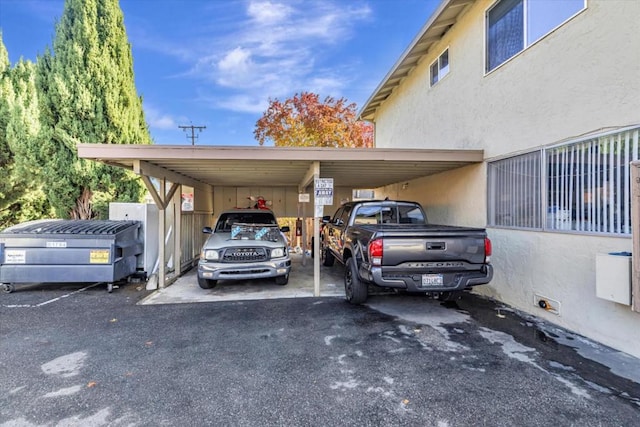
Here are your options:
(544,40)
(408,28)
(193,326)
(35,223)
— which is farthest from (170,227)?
(408,28)

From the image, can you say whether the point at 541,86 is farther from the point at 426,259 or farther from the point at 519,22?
the point at 426,259

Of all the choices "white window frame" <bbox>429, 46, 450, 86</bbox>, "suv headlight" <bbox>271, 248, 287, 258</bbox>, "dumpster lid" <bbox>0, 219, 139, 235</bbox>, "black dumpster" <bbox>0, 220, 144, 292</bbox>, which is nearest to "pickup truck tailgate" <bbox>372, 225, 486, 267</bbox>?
"suv headlight" <bbox>271, 248, 287, 258</bbox>

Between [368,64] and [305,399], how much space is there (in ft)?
64.7

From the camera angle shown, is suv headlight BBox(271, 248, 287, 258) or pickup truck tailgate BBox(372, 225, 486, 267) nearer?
pickup truck tailgate BBox(372, 225, 486, 267)

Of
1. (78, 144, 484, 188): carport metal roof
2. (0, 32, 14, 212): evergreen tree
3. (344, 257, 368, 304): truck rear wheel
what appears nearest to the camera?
(344, 257, 368, 304): truck rear wheel

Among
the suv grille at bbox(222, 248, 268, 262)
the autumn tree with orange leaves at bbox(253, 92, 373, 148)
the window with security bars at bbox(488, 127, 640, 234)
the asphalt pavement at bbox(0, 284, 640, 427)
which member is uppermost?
the autumn tree with orange leaves at bbox(253, 92, 373, 148)

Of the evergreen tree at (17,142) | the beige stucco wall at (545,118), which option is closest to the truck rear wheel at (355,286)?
the beige stucco wall at (545,118)

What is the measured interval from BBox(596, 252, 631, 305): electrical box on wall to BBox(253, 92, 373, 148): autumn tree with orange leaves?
15.0 meters

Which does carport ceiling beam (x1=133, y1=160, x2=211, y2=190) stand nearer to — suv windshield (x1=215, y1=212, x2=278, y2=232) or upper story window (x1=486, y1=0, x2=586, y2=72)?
suv windshield (x1=215, y1=212, x2=278, y2=232)

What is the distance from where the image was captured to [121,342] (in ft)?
12.4

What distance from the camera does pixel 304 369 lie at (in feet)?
10.2

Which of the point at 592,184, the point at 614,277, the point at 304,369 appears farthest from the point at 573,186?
the point at 304,369

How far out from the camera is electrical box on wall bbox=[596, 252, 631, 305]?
326cm

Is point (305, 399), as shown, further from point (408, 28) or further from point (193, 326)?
point (408, 28)
